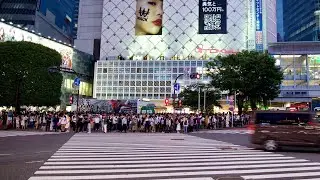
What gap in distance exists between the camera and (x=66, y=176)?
9070 millimetres

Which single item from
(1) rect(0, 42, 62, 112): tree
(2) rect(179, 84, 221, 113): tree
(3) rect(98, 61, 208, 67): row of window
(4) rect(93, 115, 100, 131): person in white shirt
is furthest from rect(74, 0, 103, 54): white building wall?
(4) rect(93, 115, 100, 131): person in white shirt

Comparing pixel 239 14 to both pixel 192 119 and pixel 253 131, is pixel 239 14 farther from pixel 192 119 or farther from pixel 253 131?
pixel 253 131

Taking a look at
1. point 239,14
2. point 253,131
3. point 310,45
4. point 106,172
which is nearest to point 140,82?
point 239,14

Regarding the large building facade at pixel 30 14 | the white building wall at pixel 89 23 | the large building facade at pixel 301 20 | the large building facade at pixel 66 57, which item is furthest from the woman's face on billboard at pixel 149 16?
the large building facade at pixel 301 20

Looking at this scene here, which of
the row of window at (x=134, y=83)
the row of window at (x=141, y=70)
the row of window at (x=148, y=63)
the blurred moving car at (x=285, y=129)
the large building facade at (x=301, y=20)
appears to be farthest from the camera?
the large building facade at (x=301, y=20)

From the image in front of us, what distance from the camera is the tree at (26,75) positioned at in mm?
48438

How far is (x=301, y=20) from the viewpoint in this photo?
13450 centimetres

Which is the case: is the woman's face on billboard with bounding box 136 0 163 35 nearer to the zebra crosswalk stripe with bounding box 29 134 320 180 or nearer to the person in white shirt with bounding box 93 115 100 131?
the person in white shirt with bounding box 93 115 100 131

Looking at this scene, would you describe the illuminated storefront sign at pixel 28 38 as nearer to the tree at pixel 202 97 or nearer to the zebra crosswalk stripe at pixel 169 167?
the tree at pixel 202 97

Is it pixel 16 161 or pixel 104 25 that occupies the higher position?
pixel 104 25

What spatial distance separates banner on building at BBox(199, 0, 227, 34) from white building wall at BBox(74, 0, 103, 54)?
2932 cm

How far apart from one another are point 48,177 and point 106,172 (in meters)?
1.54

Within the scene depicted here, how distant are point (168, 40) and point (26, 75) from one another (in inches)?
2086

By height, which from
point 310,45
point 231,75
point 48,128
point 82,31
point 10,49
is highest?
point 82,31
